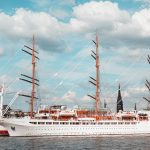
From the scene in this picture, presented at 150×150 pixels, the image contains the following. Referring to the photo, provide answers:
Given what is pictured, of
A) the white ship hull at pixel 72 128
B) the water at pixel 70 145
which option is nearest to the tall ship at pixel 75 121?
the white ship hull at pixel 72 128

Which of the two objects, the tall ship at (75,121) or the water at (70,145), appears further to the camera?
the tall ship at (75,121)

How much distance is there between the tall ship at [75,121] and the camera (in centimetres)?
8350

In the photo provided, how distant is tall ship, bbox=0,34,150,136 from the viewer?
83500 millimetres

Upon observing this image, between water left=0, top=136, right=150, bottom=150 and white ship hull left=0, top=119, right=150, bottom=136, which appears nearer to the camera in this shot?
water left=0, top=136, right=150, bottom=150

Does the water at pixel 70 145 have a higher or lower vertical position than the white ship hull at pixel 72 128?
lower

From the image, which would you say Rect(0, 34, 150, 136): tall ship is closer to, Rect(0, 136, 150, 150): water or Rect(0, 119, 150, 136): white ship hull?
Rect(0, 119, 150, 136): white ship hull

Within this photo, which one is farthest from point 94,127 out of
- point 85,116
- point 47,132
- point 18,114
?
point 18,114

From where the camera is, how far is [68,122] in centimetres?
8856

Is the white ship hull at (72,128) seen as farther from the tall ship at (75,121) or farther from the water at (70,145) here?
the water at (70,145)

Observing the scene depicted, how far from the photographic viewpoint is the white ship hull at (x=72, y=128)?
273 feet

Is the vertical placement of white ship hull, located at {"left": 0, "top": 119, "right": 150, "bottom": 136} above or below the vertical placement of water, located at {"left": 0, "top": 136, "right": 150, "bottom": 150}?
above

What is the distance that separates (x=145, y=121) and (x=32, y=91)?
29068 millimetres

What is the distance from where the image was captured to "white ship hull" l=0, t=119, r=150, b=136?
83.2 m

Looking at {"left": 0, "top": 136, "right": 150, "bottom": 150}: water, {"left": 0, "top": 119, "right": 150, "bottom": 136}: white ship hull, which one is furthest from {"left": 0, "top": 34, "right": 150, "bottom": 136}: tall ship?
{"left": 0, "top": 136, "right": 150, "bottom": 150}: water
